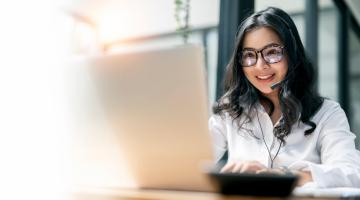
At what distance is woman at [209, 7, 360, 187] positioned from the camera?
1465 mm

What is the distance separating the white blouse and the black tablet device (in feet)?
2.06

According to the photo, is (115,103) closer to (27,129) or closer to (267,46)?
(27,129)

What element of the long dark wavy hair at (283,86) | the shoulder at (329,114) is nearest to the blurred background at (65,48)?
the long dark wavy hair at (283,86)

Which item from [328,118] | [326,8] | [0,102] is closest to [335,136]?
[328,118]

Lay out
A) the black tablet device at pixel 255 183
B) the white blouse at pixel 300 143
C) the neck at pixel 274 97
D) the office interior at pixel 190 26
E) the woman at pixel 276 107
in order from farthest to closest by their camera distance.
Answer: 1. the office interior at pixel 190 26
2. the neck at pixel 274 97
3. the woman at pixel 276 107
4. the white blouse at pixel 300 143
5. the black tablet device at pixel 255 183

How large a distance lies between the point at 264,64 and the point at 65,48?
647 millimetres

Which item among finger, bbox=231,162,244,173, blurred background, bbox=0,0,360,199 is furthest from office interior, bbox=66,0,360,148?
finger, bbox=231,162,244,173

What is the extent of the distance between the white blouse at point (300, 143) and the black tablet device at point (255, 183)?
63 cm

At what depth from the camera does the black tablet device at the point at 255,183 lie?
0.61 m

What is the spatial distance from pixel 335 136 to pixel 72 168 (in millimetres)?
896

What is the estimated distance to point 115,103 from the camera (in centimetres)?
75

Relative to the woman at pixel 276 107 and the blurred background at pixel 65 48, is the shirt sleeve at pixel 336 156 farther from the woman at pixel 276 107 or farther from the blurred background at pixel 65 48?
the blurred background at pixel 65 48

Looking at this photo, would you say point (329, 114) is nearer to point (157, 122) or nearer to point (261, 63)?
point (261, 63)

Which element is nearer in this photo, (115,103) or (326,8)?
(115,103)
